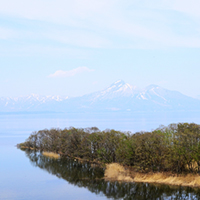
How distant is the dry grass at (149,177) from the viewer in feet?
134

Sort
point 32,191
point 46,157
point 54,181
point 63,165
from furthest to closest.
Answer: point 46,157 → point 63,165 → point 54,181 → point 32,191

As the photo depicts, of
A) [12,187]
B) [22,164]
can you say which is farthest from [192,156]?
[22,164]

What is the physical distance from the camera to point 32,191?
4156 cm

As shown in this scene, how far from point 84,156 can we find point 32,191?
22.9 metres

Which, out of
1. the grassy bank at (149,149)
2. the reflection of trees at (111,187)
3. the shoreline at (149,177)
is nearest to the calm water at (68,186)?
the reflection of trees at (111,187)

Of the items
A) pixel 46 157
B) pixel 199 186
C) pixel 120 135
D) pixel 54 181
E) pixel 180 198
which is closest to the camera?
pixel 180 198

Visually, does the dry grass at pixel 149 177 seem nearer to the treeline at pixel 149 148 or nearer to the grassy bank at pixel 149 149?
the grassy bank at pixel 149 149

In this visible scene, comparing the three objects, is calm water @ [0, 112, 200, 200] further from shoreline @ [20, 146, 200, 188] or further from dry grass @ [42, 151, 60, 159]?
dry grass @ [42, 151, 60, 159]

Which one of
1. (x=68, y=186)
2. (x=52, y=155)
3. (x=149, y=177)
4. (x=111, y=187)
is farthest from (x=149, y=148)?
(x=52, y=155)

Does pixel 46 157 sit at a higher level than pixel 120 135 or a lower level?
lower

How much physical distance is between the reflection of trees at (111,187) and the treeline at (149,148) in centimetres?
366

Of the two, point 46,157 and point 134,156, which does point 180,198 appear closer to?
point 134,156

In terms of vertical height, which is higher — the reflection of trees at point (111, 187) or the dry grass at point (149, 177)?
the dry grass at point (149, 177)

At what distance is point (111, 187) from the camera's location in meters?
42.2
